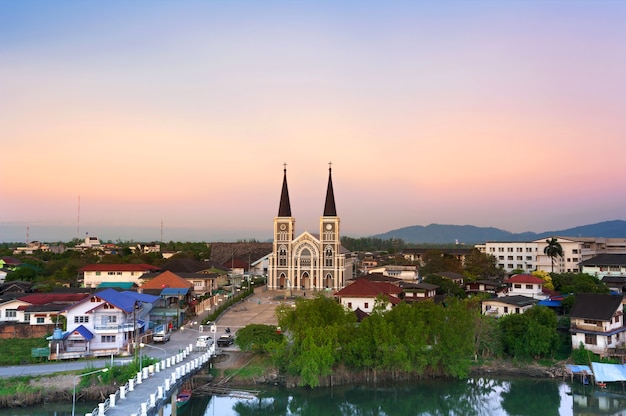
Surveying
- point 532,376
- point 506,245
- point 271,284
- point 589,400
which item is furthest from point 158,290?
point 506,245

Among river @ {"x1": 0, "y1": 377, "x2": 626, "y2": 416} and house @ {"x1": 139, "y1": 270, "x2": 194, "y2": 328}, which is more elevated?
house @ {"x1": 139, "y1": 270, "x2": 194, "y2": 328}

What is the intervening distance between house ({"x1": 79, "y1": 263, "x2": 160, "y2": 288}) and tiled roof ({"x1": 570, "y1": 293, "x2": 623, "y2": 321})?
123ft

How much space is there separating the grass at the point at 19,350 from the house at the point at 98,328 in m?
1.14

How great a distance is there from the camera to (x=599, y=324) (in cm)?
2944

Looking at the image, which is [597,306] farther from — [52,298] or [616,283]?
[52,298]

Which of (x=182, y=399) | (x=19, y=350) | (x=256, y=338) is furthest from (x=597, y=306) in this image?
(x=19, y=350)

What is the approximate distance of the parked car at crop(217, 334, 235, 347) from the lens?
31.0 metres

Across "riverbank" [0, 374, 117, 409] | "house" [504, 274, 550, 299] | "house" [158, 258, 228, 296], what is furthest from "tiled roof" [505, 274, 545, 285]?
"riverbank" [0, 374, 117, 409]

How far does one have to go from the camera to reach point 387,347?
1062 inches

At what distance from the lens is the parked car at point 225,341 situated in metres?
31.0

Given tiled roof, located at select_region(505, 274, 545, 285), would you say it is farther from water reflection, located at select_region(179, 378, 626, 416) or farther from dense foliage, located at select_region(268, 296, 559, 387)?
water reflection, located at select_region(179, 378, 626, 416)

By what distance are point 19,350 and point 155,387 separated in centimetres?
1111

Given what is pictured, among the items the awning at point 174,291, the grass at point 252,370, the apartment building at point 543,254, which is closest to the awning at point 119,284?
the awning at point 174,291

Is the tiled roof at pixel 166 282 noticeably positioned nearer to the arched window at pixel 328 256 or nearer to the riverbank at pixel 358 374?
the riverbank at pixel 358 374
